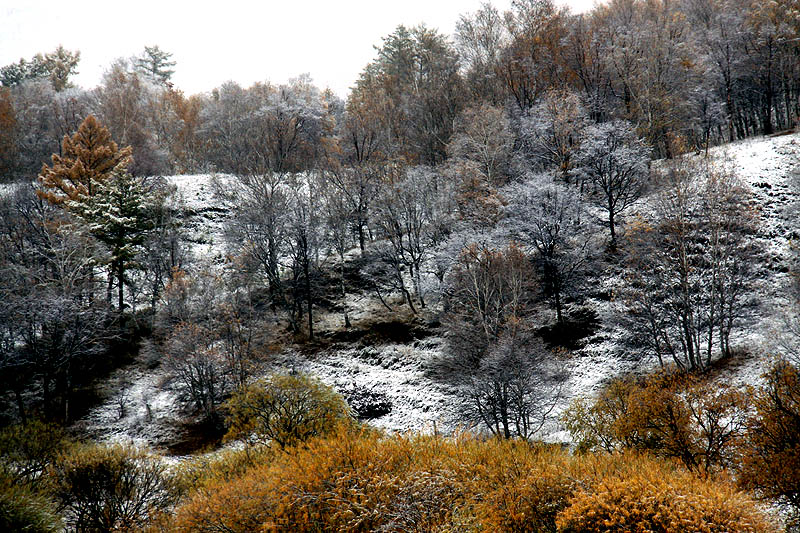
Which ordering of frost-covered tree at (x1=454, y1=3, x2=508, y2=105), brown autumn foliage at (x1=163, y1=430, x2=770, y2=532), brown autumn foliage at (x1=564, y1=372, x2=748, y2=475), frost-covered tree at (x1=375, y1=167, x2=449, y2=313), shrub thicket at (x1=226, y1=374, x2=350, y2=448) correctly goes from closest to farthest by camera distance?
1. brown autumn foliage at (x1=163, y1=430, x2=770, y2=532)
2. brown autumn foliage at (x1=564, y1=372, x2=748, y2=475)
3. shrub thicket at (x1=226, y1=374, x2=350, y2=448)
4. frost-covered tree at (x1=375, y1=167, x2=449, y2=313)
5. frost-covered tree at (x1=454, y1=3, x2=508, y2=105)

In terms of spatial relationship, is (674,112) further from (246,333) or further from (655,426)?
(246,333)

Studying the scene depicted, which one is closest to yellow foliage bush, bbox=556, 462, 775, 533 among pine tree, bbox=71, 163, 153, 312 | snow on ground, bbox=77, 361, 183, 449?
snow on ground, bbox=77, 361, 183, 449

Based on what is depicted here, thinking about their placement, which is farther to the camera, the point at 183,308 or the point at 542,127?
the point at 542,127

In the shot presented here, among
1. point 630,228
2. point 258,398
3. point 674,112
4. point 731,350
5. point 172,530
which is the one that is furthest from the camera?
point 674,112

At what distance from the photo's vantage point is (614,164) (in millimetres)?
33156

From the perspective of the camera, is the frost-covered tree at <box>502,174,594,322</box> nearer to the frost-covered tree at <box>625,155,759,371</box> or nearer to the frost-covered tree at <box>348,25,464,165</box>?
the frost-covered tree at <box>625,155,759,371</box>

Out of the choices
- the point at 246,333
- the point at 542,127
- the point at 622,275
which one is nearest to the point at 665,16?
the point at 542,127

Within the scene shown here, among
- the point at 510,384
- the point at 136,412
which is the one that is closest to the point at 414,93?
the point at 510,384

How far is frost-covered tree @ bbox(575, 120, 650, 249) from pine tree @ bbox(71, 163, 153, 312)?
3229cm

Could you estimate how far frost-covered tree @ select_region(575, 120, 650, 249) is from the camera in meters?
33.0

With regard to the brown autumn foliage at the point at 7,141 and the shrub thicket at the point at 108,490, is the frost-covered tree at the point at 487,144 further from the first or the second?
the brown autumn foliage at the point at 7,141

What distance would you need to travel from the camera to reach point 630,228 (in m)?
31.7

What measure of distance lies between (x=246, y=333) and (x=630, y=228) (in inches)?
1013

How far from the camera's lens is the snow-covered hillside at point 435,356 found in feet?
81.6
